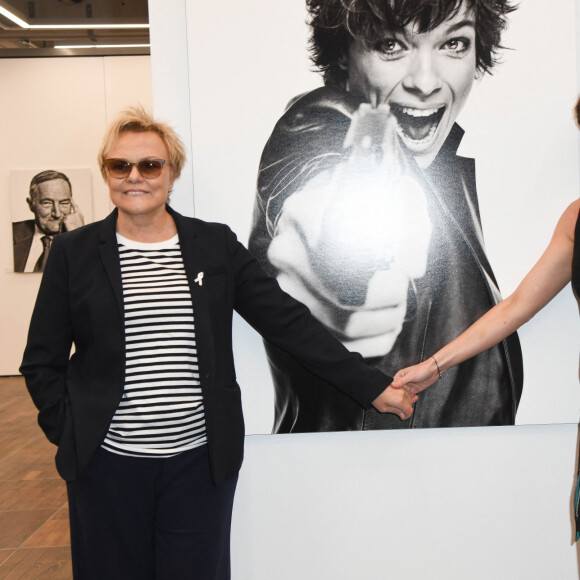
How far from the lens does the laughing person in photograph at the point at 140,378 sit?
1978 mm

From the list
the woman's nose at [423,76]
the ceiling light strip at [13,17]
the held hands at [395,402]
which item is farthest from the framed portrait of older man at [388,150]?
the ceiling light strip at [13,17]

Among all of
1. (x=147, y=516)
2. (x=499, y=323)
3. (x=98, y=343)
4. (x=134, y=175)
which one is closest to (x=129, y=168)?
(x=134, y=175)

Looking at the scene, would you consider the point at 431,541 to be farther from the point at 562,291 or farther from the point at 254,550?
the point at 562,291

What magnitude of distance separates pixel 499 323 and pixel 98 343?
1.33m

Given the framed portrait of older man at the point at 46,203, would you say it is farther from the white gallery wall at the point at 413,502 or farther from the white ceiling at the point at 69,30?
the white gallery wall at the point at 413,502

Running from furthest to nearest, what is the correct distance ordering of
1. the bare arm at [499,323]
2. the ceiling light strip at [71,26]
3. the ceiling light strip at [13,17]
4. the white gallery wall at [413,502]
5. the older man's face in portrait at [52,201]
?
the older man's face in portrait at [52,201]
the ceiling light strip at [71,26]
the ceiling light strip at [13,17]
the white gallery wall at [413,502]
the bare arm at [499,323]

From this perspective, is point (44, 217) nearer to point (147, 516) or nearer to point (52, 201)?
point (52, 201)

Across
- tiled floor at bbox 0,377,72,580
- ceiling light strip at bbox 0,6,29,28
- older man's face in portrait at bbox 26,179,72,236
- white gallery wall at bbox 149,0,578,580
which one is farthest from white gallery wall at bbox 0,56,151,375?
white gallery wall at bbox 149,0,578,580

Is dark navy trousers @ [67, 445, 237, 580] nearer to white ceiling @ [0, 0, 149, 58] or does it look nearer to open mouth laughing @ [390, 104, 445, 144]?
open mouth laughing @ [390, 104, 445, 144]

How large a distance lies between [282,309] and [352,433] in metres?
0.60

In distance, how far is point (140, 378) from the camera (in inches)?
77.6

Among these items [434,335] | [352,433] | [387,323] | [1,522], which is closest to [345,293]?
[387,323]

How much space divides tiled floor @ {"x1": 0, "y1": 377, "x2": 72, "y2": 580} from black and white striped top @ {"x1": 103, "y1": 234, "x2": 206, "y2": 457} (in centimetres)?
209

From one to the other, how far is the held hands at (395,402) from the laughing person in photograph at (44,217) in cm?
745
